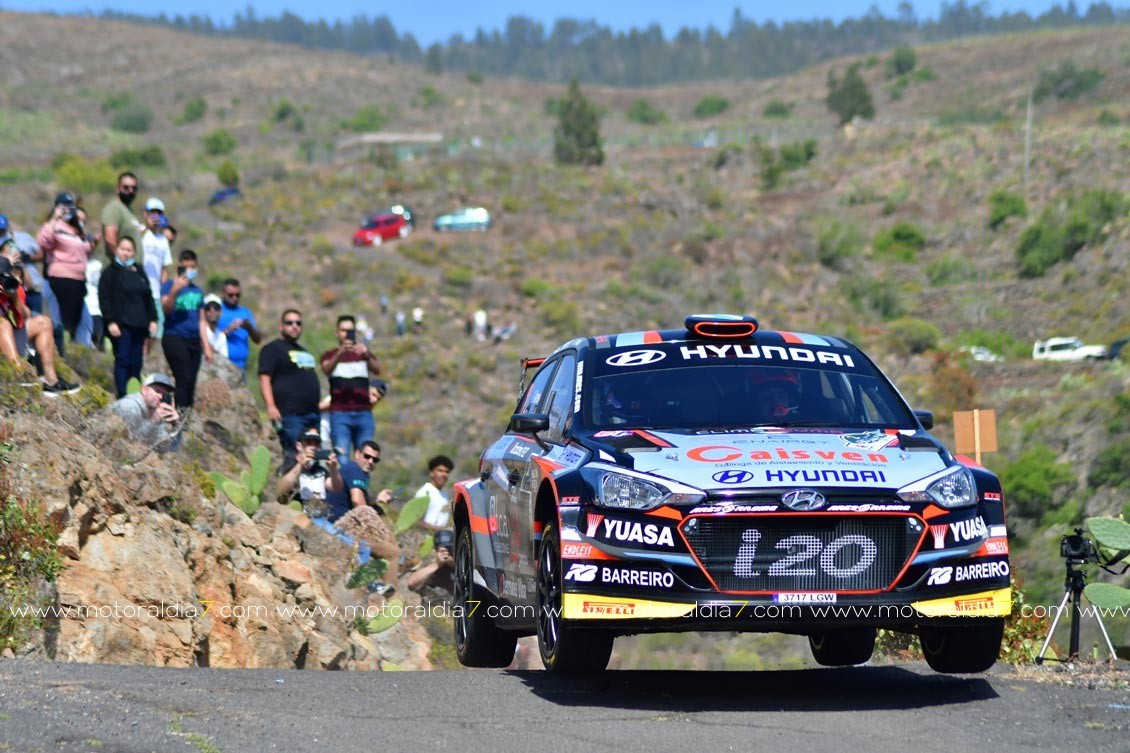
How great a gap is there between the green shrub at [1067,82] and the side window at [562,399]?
104m

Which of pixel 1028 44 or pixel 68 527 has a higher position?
pixel 1028 44

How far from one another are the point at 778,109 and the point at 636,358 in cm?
14060

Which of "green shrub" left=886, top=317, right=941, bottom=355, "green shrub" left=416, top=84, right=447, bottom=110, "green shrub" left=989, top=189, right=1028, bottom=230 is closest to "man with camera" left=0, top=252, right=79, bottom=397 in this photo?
"green shrub" left=886, top=317, right=941, bottom=355

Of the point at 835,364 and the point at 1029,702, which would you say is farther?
the point at 835,364

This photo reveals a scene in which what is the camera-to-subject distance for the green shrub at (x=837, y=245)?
70.6 meters

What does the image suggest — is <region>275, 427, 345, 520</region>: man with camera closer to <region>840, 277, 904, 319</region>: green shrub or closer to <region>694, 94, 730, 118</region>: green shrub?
<region>840, 277, 904, 319</region>: green shrub

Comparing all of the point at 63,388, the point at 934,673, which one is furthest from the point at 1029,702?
the point at 63,388

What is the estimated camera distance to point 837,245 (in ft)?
235

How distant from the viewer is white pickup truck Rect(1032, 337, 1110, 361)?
4600 centimetres

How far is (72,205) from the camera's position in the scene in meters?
14.8

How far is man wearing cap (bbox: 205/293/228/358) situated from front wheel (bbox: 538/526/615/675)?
10058 millimetres

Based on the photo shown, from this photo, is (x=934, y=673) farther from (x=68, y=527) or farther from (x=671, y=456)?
(x=68, y=527)

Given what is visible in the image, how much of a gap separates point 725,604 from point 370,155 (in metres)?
82.8

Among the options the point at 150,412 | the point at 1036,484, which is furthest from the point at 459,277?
the point at 150,412
